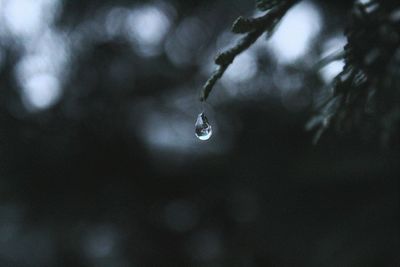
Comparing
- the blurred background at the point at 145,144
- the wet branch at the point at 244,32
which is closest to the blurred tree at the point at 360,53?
the wet branch at the point at 244,32

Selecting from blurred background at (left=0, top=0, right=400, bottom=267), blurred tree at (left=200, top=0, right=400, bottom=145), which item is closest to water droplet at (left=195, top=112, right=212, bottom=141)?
blurred tree at (left=200, top=0, right=400, bottom=145)

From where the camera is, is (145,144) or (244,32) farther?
(145,144)

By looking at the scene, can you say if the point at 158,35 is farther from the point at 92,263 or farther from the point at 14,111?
the point at 92,263

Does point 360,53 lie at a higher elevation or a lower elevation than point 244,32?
lower

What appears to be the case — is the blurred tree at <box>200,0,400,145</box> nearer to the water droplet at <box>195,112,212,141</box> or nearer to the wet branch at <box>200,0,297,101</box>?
the wet branch at <box>200,0,297,101</box>

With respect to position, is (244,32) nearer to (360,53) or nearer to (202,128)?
(360,53)

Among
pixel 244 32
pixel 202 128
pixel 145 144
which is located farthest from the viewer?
pixel 145 144

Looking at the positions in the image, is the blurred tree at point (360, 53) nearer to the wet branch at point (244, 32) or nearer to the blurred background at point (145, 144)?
the wet branch at point (244, 32)

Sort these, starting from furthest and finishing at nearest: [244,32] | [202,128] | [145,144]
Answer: [145,144] < [202,128] < [244,32]

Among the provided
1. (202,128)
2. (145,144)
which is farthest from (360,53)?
(145,144)

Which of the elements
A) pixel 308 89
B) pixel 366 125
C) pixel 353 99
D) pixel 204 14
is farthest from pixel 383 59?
pixel 204 14
